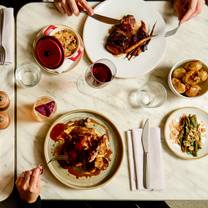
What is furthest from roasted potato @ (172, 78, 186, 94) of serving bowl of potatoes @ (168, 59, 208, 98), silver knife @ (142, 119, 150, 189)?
silver knife @ (142, 119, 150, 189)

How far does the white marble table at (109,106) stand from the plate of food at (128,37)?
1.4 inches

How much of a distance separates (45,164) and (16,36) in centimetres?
46

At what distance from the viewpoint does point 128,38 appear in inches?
53.3

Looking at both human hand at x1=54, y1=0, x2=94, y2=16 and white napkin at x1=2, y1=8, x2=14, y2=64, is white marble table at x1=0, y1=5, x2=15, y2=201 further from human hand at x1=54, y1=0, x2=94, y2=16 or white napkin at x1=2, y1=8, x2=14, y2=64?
human hand at x1=54, y1=0, x2=94, y2=16

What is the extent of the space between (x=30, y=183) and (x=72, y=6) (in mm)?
→ 617

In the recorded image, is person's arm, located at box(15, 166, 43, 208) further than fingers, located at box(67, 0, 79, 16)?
No

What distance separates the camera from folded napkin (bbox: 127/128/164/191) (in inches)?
49.6

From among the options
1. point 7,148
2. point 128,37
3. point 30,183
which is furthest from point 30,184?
point 128,37

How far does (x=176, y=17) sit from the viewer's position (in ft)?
4.56

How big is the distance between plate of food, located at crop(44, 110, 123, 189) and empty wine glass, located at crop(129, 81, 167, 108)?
0.42 ft

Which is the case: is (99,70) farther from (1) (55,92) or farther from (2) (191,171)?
(2) (191,171)

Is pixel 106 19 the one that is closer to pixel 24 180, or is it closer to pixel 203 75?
pixel 203 75

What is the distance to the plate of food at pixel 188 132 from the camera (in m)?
1.30

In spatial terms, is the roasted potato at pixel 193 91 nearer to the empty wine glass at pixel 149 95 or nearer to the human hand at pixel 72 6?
the empty wine glass at pixel 149 95
